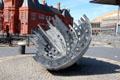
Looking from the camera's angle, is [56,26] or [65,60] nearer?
[65,60]

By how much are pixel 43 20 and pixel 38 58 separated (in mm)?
43755

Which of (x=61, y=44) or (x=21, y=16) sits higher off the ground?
(x=21, y=16)

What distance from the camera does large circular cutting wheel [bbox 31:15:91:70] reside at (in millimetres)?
6293

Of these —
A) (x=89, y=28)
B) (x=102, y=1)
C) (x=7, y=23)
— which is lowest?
(x=7, y=23)

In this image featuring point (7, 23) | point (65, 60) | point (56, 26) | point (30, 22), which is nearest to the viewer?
point (65, 60)

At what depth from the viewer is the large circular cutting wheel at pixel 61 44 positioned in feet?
20.6

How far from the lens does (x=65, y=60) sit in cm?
617

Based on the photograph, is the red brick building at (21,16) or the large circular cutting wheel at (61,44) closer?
the large circular cutting wheel at (61,44)

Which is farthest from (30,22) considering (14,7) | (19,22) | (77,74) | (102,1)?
(77,74)

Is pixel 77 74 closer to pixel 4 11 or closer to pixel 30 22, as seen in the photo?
pixel 30 22

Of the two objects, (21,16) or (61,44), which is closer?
(61,44)

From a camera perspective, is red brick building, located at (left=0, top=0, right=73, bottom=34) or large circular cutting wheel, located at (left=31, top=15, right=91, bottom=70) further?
red brick building, located at (left=0, top=0, right=73, bottom=34)

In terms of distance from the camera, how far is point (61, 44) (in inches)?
325

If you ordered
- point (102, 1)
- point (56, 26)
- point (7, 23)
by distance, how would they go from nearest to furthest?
point (56, 26) → point (102, 1) → point (7, 23)
